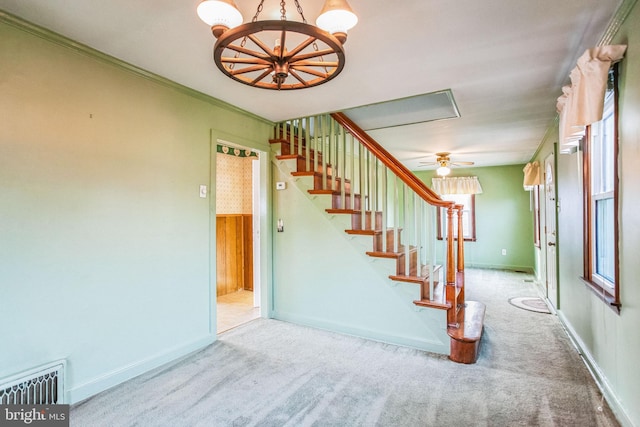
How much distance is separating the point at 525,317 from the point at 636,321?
7.65 feet

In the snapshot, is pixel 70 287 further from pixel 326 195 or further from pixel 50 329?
pixel 326 195

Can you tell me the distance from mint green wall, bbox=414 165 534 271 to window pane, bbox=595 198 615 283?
4.67 metres

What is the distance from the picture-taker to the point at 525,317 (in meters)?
3.71

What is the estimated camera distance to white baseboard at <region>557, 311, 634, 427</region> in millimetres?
1787

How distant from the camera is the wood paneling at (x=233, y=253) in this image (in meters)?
4.69

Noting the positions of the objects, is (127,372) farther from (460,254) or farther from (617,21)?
(617,21)

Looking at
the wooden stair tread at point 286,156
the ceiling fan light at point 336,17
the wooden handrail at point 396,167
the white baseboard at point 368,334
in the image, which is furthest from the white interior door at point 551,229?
the ceiling fan light at point 336,17

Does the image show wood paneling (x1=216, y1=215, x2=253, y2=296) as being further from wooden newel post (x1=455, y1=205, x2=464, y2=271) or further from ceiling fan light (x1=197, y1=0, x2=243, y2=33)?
ceiling fan light (x1=197, y1=0, x2=243, y2=33)

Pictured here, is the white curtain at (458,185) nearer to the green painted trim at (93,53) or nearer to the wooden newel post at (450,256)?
the wooden newel post at (450,256)

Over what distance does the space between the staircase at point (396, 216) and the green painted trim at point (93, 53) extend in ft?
3.51


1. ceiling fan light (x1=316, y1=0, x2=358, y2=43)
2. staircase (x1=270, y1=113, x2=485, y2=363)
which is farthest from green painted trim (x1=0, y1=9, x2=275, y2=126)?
ceiling fan light (x1=316, y1=0, x2=358, y2=43)

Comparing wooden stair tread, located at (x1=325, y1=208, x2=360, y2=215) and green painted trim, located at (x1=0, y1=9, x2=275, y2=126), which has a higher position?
green painted trim, located at (x1=0, y1=9, x2=275, y2=126)

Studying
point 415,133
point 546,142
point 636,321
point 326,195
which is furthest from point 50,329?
point 546,142

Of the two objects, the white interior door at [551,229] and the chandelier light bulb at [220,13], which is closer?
the chandelier light bulb at [220,13]
